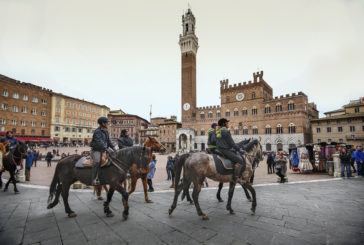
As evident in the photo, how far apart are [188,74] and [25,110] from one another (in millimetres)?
44357

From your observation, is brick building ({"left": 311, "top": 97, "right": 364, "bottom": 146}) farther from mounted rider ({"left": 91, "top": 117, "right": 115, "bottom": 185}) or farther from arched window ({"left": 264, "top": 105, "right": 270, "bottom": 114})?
mounted rider ({"left": 91, "top": 117, "right": 115, "bottom": 185})

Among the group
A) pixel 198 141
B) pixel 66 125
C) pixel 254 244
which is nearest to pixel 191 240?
pixel 254 244

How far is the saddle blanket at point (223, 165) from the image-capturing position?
451 centimetres

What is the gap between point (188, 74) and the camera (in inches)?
1924

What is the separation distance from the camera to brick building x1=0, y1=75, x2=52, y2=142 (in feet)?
125

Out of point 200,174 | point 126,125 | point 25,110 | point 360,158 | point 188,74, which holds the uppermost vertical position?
point 188,74

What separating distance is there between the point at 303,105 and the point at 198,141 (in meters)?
26.1

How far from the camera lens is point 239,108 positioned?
138 feet

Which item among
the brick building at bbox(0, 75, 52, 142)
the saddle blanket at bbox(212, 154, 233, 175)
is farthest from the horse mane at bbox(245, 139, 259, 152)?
the brick building at bbox(0, 75, 52, 142)

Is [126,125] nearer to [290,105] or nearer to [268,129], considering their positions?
[268,129]

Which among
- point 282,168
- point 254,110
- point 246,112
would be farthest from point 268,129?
point 282,168

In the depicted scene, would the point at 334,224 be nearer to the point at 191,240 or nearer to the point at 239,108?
the point at 191,240

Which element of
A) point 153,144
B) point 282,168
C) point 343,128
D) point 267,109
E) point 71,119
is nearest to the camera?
point 153,144

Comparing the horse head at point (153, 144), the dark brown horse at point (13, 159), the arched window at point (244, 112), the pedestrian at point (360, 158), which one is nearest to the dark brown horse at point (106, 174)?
the horse head at point (153, 144)
